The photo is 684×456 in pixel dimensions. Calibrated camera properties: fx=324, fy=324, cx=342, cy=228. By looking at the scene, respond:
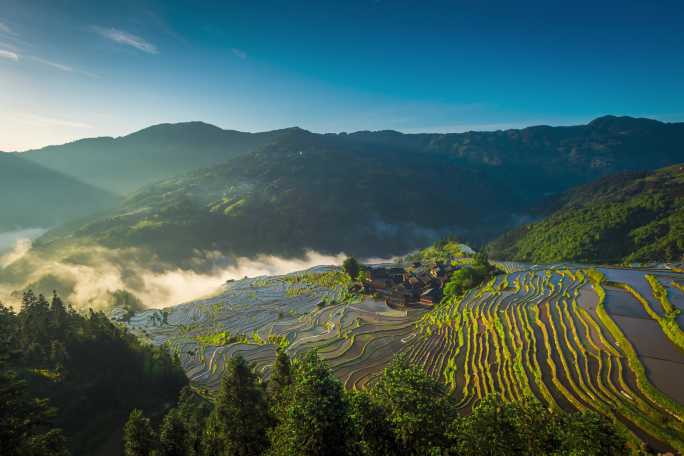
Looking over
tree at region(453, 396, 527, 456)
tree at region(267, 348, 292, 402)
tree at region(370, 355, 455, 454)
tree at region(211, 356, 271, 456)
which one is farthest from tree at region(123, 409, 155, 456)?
tree at region(453, 396, 527, 456)

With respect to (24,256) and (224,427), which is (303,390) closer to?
(224,427)

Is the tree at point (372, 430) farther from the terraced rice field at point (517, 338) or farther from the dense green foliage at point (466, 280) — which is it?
the dense green foliage at point (466, 280)

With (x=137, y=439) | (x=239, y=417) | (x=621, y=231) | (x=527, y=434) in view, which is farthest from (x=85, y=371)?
(x=621, y=231)

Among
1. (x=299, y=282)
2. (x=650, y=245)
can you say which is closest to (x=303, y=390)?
(x=299, y=282)

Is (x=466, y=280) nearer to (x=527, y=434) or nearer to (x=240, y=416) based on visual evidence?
(x=527, y=434)

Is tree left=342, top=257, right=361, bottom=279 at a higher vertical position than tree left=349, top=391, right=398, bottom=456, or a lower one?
lower

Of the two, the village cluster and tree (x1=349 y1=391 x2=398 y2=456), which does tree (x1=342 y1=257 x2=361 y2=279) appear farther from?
tree (x1=349 y1=391 x2=398 y2=456)
